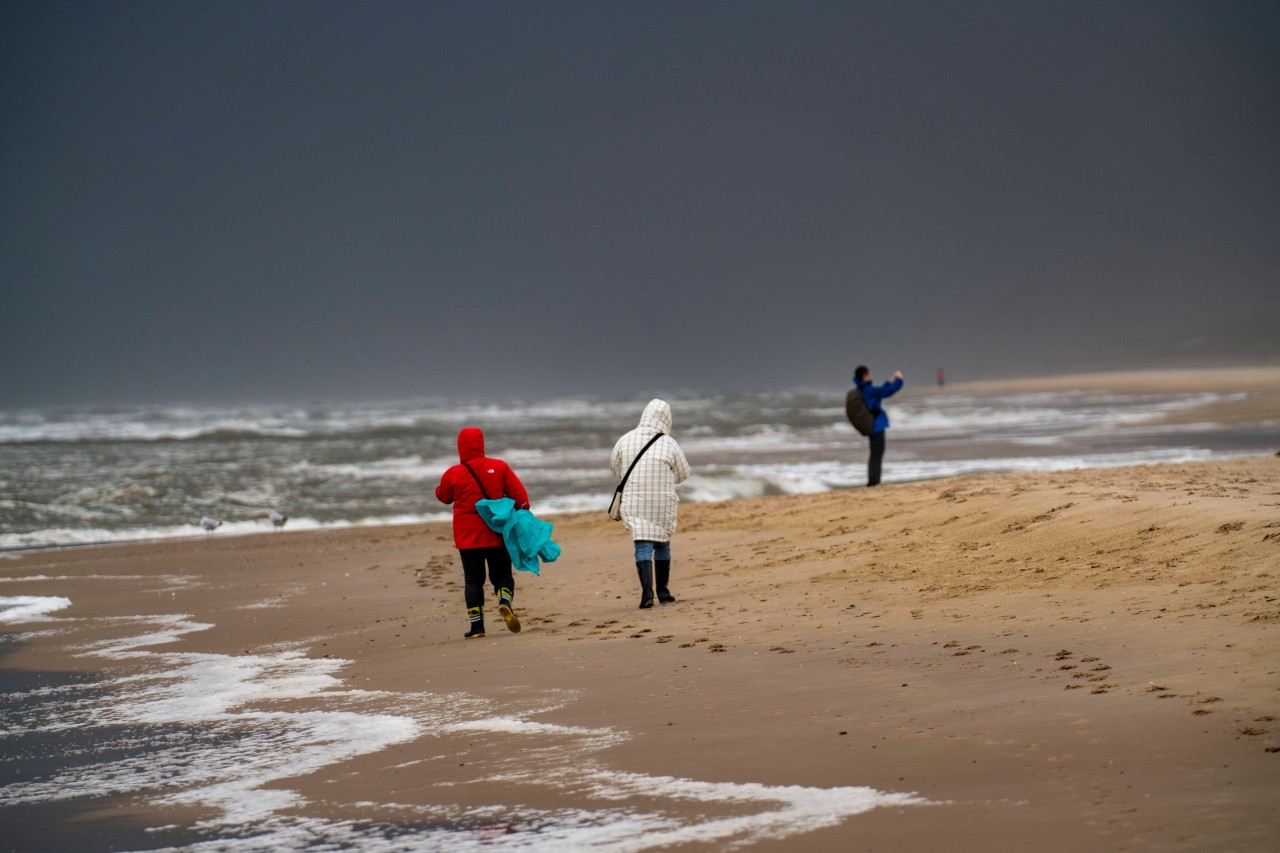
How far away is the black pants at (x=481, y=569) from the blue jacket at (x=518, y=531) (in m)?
0.17

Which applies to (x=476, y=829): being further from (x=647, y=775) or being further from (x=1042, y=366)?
(x=1042, y=366)

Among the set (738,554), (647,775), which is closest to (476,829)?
(647,775)

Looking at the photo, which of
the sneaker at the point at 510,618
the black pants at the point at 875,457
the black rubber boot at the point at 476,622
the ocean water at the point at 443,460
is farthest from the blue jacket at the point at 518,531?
the ocean water at the point at 443,460

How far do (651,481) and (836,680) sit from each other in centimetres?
332

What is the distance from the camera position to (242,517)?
20094 millimetres

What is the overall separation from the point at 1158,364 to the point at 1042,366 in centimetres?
1469

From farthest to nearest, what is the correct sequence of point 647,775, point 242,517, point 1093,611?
point 242,517, point 1093,611, point 647,775

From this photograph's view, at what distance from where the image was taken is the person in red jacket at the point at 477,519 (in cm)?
844

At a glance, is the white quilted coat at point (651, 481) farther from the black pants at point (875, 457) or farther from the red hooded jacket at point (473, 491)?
the black pants at point (875, 457)

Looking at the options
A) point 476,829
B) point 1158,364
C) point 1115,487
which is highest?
point 1158,364

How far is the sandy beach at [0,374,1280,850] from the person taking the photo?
414cm

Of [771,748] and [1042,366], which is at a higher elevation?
[1042,366]

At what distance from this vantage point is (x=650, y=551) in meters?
9.51

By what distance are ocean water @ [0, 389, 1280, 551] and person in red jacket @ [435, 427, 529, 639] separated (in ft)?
36.3
